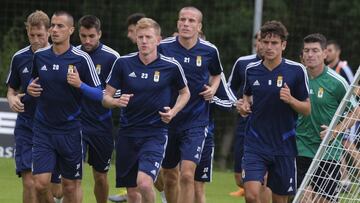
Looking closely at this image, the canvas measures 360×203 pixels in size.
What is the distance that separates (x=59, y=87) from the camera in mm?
12273

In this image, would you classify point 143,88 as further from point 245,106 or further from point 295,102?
point 295,102

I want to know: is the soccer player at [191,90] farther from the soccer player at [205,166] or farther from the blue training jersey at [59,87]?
the blue training jersey at [59,87]

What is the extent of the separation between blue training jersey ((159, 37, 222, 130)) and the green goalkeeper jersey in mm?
1335

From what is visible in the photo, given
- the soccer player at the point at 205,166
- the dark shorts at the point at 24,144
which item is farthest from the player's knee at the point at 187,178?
the dark shorts at the point at 24,144

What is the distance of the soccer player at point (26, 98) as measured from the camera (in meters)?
13.0

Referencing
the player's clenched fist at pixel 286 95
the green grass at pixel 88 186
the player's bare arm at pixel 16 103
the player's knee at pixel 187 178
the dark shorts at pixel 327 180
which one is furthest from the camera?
the green grass at pixel 88 186

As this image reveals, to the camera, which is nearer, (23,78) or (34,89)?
(34,89)

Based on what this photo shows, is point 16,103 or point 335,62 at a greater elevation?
point 335,62

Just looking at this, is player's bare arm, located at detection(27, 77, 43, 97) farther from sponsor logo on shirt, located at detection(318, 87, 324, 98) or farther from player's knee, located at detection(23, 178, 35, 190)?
sponsor logo on shirt, located at detection(318, 87, 324, 98)

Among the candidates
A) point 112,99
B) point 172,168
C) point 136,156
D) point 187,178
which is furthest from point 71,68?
point 172,168

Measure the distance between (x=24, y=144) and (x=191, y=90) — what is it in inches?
80.1

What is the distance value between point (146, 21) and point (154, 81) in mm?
652

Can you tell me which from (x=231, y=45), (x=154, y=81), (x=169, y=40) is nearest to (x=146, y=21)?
(x=154, y=81)

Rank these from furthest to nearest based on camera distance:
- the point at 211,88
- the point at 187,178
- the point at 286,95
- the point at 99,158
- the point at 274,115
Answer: the point at 99,158, the point at 211,88, the point at 187,178, the point at 274,115, the point at 286,95
